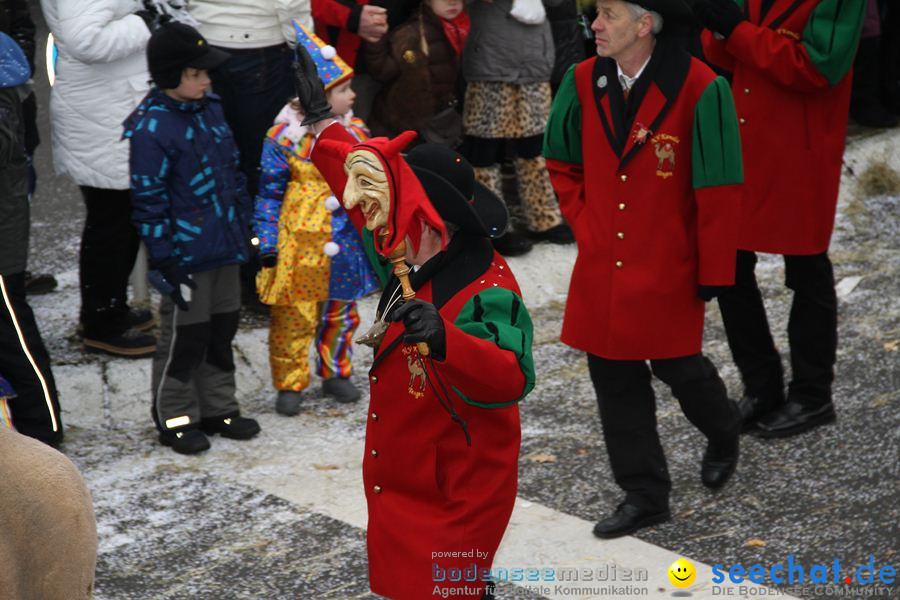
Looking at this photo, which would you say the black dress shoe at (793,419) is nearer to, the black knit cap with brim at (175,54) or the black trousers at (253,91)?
the black trousers at (253,91)

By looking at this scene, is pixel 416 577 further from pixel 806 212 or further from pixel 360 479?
pixel 806 212

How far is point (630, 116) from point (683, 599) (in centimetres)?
177

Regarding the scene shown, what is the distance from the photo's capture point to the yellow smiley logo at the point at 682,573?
5262 mm

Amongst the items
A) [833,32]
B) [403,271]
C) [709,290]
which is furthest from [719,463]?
[403,271]

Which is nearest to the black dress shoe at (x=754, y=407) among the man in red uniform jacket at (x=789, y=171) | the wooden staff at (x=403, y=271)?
the man in red uniform jacket at (x=789, y=171)

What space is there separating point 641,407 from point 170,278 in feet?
6.94

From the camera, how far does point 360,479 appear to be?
621cm

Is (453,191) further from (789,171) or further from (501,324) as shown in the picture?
(789,171)

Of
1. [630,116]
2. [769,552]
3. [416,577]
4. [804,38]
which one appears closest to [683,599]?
[769,552]

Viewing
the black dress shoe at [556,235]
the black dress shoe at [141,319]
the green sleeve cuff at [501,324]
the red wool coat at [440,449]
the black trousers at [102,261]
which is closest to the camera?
the green sleeve cuff at [501,324]

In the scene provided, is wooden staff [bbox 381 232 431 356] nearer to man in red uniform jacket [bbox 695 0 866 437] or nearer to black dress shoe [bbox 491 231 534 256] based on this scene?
man in red uniform jacket [bbox 695 0 866 437]

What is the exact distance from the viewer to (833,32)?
608 cm

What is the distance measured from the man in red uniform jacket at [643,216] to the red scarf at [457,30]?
2.61m

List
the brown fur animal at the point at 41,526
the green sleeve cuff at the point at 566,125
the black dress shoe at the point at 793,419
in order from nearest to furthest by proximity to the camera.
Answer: the brown fur animal at the point at 41,526 < the green sleeve cuff at the point at 566,125 < the black dress shoe at the point at 793,419
